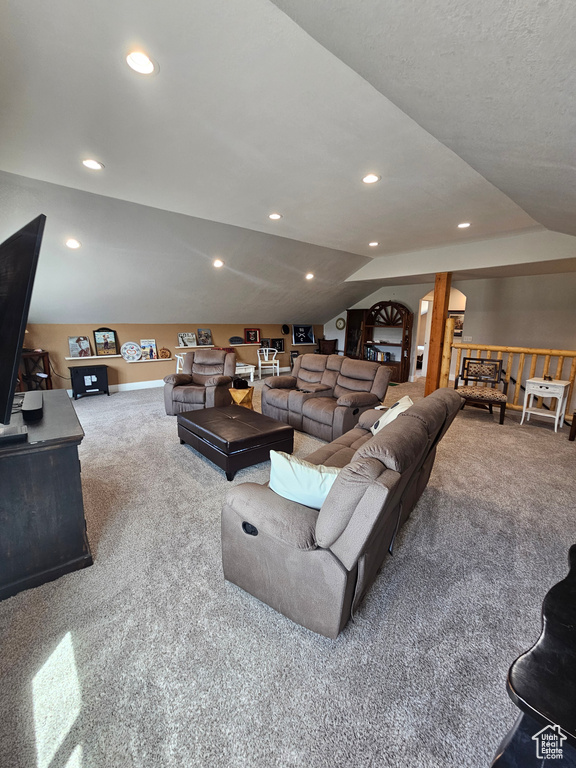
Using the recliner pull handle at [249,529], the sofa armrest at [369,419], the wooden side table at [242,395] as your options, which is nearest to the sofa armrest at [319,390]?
the wooden side table at [242,395]

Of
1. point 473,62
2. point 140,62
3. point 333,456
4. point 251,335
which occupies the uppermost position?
point 140,62

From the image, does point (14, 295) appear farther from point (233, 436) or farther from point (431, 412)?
point (431, 412)

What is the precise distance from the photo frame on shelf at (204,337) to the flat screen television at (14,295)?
18.8ft

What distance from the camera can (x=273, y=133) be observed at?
2.06 metres

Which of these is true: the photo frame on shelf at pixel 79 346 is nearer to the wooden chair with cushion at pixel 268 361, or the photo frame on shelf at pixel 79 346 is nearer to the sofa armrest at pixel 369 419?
the wooden chair with cushion at pixel 268 361

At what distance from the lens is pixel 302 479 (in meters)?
1.56

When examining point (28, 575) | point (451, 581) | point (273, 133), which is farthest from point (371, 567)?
point (273, 133)

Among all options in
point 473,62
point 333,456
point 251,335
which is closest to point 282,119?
point 473,62

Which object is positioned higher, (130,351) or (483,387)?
(130,351)

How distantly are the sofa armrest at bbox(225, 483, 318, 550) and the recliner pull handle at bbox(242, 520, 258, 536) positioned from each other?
2cm

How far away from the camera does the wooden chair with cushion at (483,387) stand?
4.61 m

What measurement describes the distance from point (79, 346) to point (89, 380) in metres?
0.70

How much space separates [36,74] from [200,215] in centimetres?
228

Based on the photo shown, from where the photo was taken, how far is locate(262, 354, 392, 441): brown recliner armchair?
3711mm
